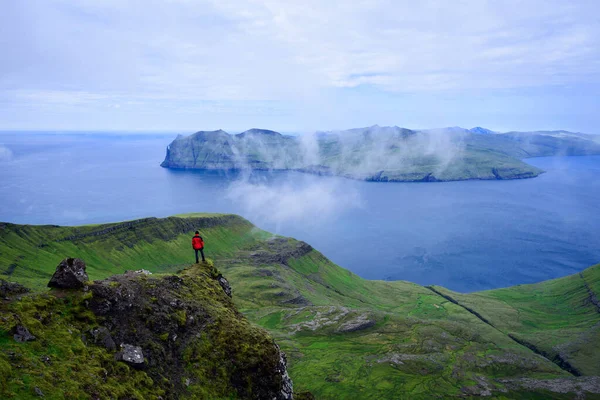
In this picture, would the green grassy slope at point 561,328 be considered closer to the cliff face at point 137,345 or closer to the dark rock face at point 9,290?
the cliff face at point 137,345

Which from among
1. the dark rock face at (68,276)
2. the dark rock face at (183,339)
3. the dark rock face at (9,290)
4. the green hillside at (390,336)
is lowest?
the green hillside at (390,336)

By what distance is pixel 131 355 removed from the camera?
3359 cm

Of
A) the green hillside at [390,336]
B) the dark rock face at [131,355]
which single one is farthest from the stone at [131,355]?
the green hillside at [390,336]

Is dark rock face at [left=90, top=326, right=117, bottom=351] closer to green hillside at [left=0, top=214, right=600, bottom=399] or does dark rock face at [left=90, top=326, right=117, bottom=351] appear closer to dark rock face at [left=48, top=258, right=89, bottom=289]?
dark rock face at [left=48, top=258, right=89, bottom=289]

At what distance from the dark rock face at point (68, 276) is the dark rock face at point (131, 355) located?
23.6 ft

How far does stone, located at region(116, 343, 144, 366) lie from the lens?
1303 inches

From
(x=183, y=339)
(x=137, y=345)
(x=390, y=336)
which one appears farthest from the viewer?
(x=390, y=336)

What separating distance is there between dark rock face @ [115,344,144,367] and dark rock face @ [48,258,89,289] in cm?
718

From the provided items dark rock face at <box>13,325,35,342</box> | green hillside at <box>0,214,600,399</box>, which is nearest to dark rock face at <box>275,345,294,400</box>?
dark rock face at <box>13,325,35,342</box>

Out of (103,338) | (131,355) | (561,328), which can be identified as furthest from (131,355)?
(561,328)

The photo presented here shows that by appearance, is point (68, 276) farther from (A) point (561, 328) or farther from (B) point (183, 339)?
(A) point (561, 328)

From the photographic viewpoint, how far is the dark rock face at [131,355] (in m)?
33.1

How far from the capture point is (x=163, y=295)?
41625mm

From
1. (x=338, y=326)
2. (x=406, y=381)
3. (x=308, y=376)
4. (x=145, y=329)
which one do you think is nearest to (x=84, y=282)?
(x=145, y=329)
